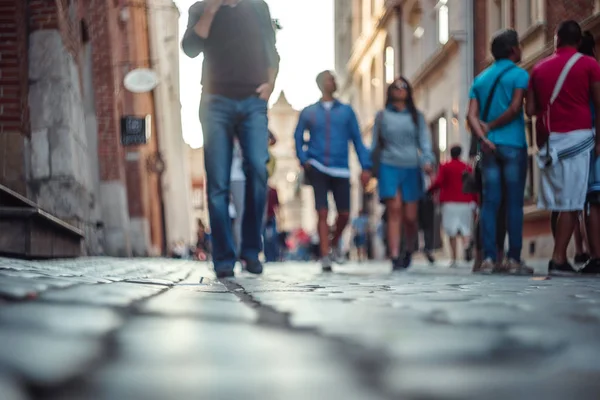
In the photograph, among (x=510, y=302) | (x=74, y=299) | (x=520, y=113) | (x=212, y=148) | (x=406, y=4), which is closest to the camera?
(x=74, y=299)

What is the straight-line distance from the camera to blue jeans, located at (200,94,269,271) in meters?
6.42

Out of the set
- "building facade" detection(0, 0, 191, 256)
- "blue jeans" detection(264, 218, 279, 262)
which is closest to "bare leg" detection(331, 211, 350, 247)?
"building facade" detection(0, 0, 191, 256)

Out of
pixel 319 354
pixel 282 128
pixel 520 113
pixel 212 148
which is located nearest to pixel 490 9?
pixel 520 113

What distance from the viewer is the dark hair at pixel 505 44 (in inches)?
299

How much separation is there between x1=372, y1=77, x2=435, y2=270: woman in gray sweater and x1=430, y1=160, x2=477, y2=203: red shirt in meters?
3.82

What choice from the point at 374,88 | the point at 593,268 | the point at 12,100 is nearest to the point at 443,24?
the point at 374,88

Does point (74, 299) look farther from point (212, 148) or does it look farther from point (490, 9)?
point (490, 9)

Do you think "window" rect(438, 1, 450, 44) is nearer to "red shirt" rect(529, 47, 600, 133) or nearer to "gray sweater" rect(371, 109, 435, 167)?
"gray sweater" rect(371, 109, 435, 167)

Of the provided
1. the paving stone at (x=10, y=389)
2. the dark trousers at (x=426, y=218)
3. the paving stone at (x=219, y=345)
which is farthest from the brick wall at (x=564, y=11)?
the paving stone at (x=10, y=389)

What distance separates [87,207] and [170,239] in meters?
18.9

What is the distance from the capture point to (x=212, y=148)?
21.3ft

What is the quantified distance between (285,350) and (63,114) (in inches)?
331

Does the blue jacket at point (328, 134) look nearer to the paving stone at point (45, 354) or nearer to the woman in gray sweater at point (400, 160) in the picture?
the woman in gray sweater at point (400, 160)

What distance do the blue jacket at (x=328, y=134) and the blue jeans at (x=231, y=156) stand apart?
288cm
